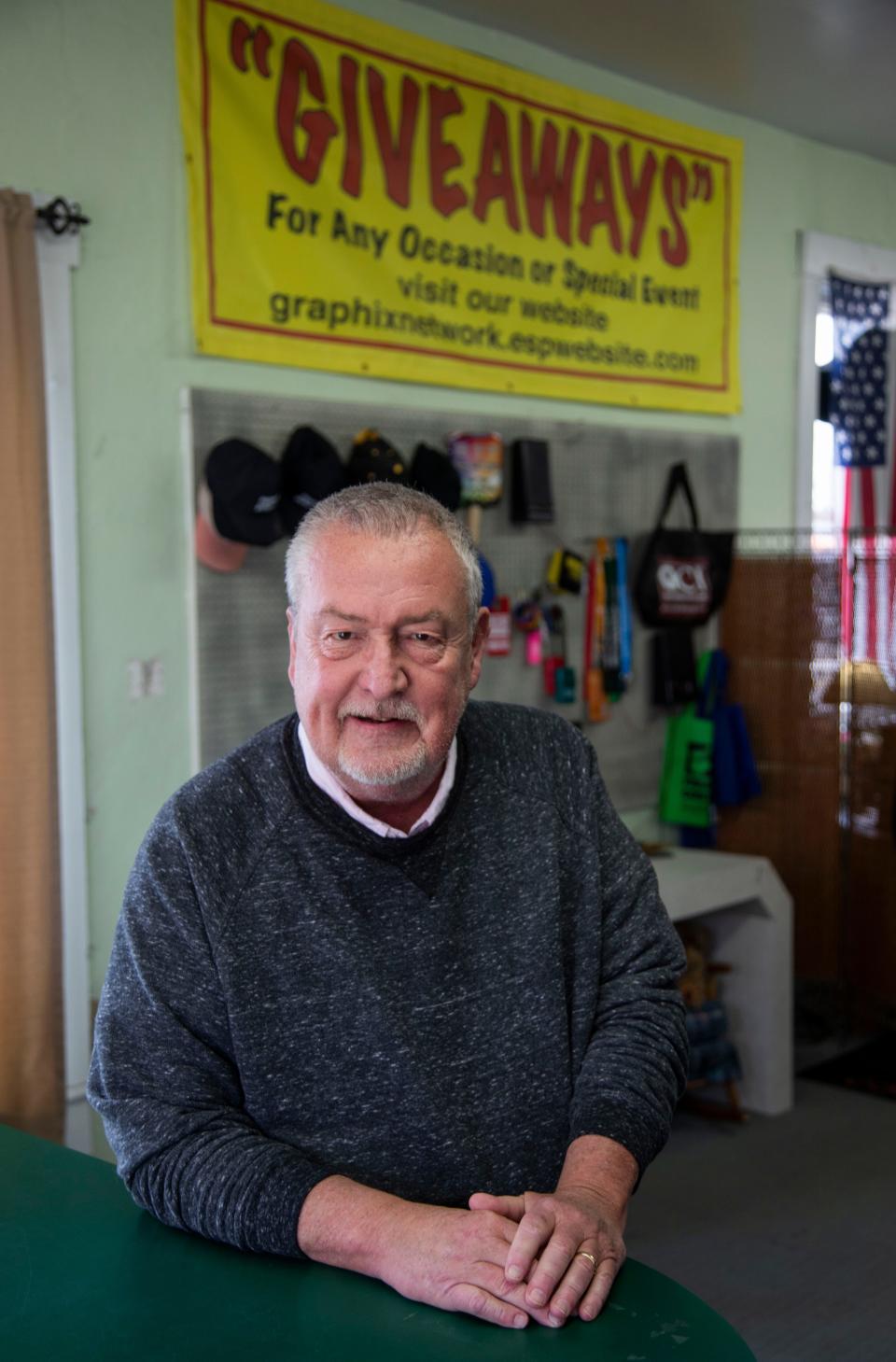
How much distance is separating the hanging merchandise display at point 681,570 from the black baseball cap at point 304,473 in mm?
1392

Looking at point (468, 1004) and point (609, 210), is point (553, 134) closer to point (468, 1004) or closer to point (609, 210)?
point (609, 210)

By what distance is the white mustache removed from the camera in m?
1.54

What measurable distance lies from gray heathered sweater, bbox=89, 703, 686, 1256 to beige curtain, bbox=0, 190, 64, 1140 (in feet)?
4.47

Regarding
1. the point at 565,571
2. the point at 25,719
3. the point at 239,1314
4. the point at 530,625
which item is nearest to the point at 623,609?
the point at 565,571

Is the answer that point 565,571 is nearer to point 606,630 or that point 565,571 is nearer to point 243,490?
point 606,630

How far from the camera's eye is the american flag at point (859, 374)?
528 centimetres

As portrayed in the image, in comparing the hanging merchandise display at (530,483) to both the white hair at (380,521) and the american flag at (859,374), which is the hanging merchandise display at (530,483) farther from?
the white hair at (380,521)

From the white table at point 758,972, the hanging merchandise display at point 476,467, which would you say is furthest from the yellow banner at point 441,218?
the white table at point 758,972

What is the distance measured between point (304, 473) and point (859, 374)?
2.84 metres

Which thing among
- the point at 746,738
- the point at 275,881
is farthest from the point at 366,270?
the point at 275,881

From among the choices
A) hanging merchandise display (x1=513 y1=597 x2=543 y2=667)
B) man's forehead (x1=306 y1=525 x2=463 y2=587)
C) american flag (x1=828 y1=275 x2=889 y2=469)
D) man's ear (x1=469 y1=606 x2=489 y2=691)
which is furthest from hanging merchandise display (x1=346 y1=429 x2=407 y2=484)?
american flag (x1=828 y1=275 x2=889 y2=469)

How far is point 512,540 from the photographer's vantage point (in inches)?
159

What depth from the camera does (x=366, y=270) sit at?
3.60m

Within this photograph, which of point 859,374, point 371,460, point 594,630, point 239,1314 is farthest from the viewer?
point 859,374
